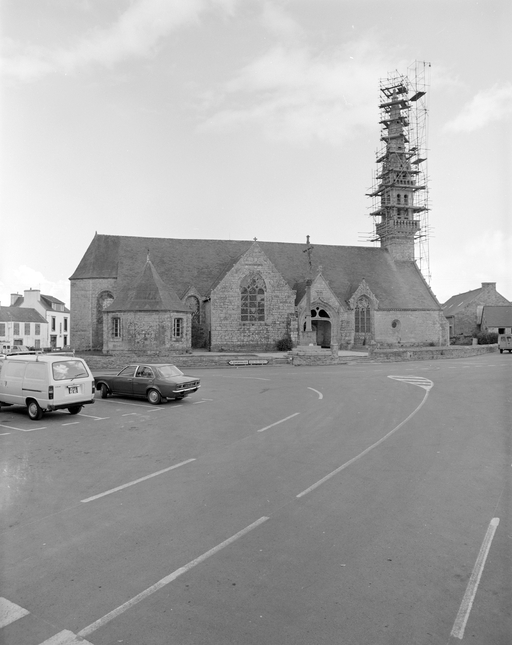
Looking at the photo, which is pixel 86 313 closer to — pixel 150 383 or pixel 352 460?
pixel 150 383

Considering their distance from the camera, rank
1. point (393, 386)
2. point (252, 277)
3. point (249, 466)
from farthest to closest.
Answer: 1. point (252, 277)
2. point (393, 386)
3. point (249, 466)

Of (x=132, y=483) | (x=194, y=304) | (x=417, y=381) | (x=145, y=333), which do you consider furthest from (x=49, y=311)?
(x=132, y=483)

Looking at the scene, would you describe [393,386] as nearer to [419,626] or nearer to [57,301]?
[419,626]

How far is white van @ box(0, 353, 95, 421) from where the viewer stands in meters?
11.8

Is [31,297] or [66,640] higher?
[31,297]

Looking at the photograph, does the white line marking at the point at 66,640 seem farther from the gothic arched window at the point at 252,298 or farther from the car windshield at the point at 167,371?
the gothic arched window at the point at 252,298

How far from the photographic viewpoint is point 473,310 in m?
64.8

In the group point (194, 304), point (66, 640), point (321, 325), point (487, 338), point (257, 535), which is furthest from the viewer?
point (487, 338)

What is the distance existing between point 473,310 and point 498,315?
3.37 metres

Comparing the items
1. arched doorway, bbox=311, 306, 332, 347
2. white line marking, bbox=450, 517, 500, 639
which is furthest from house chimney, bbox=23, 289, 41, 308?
white line marking, bbox=450, 517, 500, 639

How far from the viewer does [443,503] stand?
239 inches

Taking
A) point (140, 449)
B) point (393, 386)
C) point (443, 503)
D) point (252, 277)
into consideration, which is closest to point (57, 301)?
point (252, 277)

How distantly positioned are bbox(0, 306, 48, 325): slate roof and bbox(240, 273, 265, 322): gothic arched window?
32.5 meters

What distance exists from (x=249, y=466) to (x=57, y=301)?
215 feet
